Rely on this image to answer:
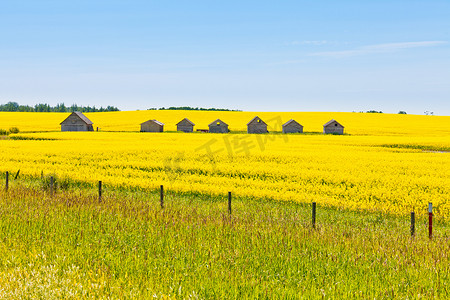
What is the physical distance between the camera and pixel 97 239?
905 cm

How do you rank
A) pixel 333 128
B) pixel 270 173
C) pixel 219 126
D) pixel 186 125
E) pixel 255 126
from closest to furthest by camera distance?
pixel 270 173
pixel 333 128
pixel 219 126
pixel 255 126
pixel 186 125

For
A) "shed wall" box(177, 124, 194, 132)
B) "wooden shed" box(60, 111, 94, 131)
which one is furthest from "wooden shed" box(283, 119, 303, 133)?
"wooden shed" box(60, 111, 94, 131)

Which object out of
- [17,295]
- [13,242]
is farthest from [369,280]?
[13,242]

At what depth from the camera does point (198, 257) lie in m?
8.08

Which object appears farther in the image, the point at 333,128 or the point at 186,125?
the point at 186,125

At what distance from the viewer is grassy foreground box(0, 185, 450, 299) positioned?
6.36m

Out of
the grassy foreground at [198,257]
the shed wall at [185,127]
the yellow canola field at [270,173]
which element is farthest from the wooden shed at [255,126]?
the grassy foreground at [198,257]

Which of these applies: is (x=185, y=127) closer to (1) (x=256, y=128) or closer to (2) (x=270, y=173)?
(1) (x=256, y=128)

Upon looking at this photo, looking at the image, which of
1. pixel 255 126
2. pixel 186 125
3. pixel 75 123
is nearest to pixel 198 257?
pixel 255 126

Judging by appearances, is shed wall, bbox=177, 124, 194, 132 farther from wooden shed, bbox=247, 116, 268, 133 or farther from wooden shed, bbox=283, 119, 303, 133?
wooden shed, bbox=283, 119, 303, 133

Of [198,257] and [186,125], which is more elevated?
[186,125]

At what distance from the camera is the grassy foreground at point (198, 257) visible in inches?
250

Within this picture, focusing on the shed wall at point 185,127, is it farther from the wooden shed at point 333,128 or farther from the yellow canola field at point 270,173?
the yellow canola field at point 270,173

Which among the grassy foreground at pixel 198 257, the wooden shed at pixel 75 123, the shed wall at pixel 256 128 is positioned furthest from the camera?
the shed wall at pixel 256 128
